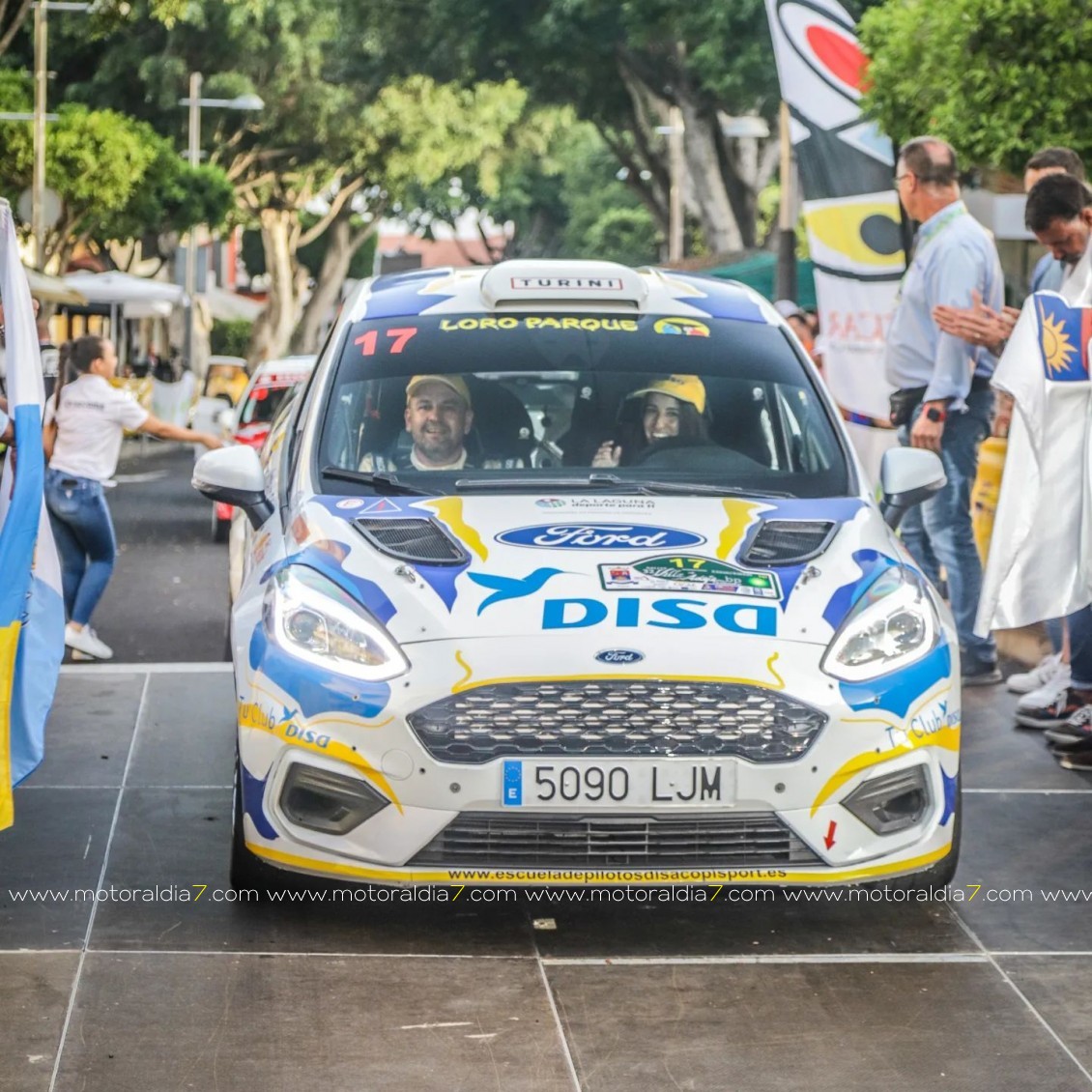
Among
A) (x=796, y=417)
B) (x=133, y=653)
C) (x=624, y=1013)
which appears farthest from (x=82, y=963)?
(x=133, y=653)

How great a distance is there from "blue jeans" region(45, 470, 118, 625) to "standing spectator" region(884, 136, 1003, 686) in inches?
163

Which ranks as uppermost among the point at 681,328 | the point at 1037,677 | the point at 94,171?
the point at 681,328

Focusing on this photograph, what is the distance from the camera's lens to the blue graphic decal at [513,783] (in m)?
4.90

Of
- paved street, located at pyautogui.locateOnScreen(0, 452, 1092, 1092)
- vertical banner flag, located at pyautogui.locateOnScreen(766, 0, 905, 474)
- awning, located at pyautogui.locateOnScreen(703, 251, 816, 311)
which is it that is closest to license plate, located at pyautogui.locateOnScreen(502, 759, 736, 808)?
paved street, located at pyautogui.locateOnScreen(0, 452, 1092, 1092)

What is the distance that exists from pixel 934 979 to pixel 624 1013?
2.64 ft

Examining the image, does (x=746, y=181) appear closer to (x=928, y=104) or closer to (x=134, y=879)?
(x=928, y=104)

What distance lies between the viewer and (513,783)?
4.91 meters

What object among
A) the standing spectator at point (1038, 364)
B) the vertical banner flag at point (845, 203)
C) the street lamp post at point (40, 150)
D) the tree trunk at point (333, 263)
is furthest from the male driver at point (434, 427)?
the tree trunk at point (333, 263)

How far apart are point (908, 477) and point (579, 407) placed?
101 cm

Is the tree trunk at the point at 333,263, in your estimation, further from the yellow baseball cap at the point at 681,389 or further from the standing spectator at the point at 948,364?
the yellow baseball cap at the point at 681,389

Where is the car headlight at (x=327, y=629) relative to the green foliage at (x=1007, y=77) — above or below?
below

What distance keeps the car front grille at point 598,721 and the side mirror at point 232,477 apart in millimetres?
1428

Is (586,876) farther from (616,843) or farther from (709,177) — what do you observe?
(709,177)

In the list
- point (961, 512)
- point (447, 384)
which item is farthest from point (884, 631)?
point (961, 512)
